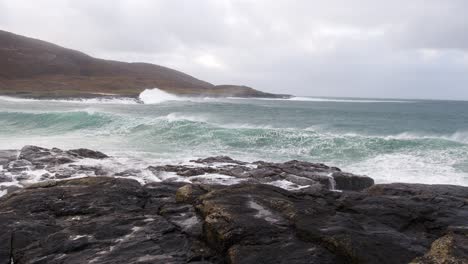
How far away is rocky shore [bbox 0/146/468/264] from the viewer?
5047mm

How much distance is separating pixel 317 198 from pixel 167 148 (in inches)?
554

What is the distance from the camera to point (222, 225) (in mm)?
5574

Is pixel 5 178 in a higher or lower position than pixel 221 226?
lower

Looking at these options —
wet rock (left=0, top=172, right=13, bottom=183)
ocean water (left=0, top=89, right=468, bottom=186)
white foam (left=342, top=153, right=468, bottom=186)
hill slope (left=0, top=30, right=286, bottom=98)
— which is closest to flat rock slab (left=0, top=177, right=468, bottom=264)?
wet rock (left=0, top=172, right=13, bottom=183)

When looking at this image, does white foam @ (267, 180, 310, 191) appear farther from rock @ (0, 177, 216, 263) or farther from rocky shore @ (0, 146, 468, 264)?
rock @ (0, 177, 216, 263)

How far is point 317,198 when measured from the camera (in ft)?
24.7

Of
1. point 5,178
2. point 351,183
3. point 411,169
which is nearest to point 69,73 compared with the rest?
point 5,178

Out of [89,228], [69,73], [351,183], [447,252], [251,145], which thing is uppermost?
[69,73]

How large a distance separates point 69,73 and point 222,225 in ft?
419

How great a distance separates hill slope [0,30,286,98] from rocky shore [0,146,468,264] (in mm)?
83490

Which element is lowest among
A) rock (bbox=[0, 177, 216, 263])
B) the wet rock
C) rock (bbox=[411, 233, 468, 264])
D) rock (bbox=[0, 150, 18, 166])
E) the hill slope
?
the wet rock

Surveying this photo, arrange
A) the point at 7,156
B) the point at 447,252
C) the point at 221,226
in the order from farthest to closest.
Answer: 1. the point at 7,156
2. the point at 221,226
3. the point at 447,252

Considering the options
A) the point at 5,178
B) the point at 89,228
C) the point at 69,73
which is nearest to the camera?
the point at 89,228

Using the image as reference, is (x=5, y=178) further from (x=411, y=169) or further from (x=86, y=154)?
(x=411, y=169)
